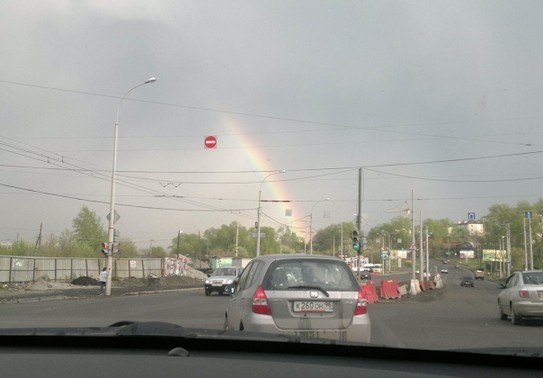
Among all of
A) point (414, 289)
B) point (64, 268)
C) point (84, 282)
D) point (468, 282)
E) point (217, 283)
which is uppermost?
point (64, 268)

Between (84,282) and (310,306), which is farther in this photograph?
(84,282)

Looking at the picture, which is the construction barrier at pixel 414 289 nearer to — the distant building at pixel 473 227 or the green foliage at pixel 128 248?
the green foliage at pixel 128 248

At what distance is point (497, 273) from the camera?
388ft

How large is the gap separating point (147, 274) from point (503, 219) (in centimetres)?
5909

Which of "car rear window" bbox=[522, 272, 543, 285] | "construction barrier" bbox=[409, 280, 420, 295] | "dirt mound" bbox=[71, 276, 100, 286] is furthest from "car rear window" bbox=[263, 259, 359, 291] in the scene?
"dirt mound" bbox=[71, 276, 100, 286]

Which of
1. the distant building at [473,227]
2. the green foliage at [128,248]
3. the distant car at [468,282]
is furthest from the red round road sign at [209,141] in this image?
the distant building at [473,227]

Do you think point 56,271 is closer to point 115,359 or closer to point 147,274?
point 147,274

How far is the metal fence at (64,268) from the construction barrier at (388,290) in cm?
2631

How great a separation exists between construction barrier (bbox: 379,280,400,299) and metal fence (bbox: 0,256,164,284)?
26312 mm

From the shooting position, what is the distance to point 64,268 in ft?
167

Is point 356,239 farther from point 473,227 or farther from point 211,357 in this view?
A: point 473,227

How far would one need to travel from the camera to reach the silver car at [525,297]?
1552 cm

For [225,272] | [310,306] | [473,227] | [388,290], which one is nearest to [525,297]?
[310,306]

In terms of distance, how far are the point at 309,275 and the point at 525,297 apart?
9661mm
